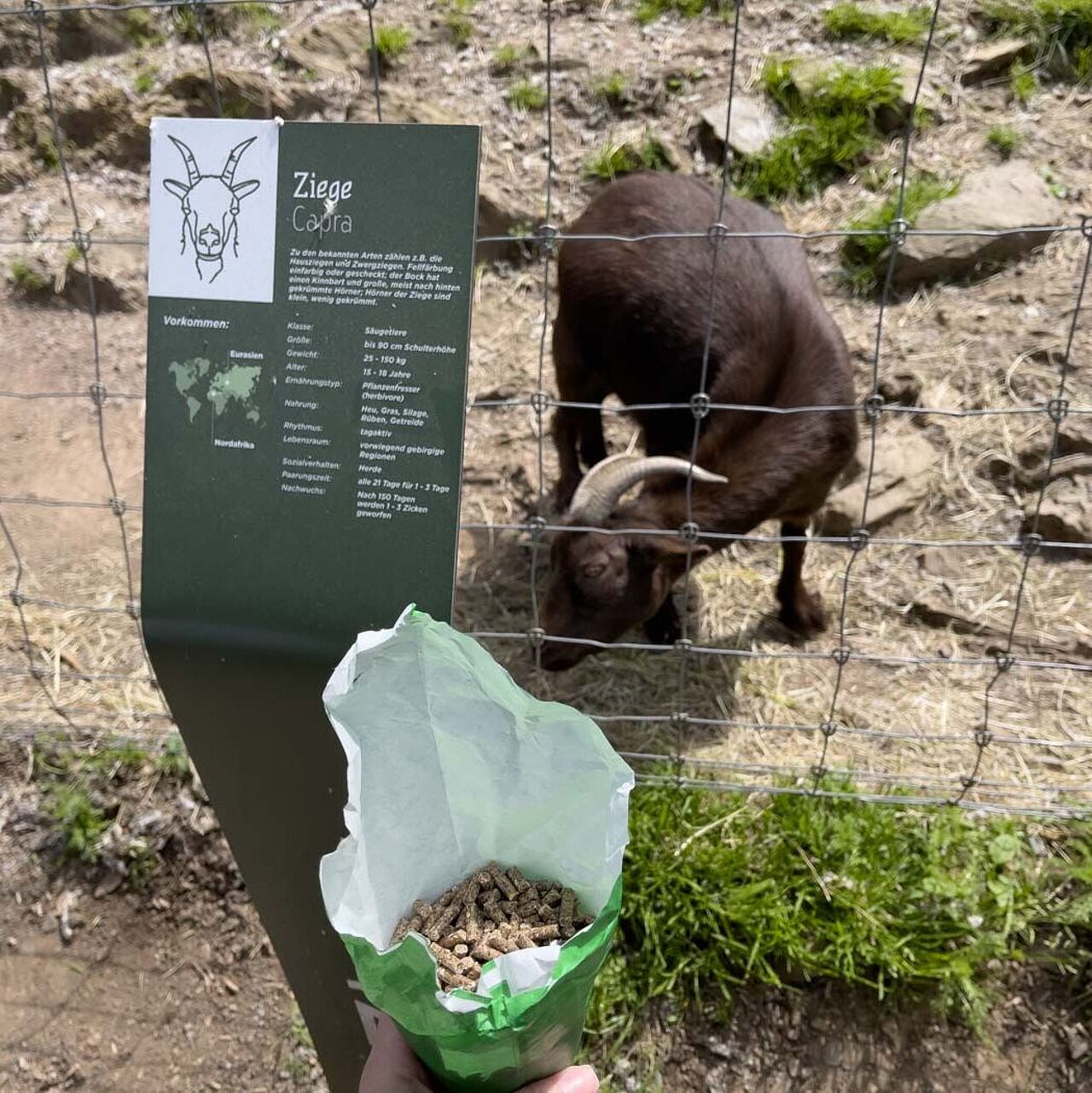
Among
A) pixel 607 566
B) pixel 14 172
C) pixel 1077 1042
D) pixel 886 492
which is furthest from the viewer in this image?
pixel 14 172

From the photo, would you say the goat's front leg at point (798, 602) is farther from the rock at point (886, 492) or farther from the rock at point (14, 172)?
the rock at point (14, 172)

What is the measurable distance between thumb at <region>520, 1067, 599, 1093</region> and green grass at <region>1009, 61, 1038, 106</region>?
242 inches

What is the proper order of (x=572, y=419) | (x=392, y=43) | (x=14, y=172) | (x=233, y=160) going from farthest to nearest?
(x=392, y=43)
(x=14, y=172)
(x=572, y=419)
(x=233, y=160)

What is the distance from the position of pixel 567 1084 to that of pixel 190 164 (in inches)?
65.5

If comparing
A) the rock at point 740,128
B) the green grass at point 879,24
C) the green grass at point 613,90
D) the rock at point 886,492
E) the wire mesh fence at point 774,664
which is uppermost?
the green grass at point 879,24

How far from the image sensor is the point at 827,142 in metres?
5.71

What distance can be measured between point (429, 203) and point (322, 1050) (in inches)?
74.8

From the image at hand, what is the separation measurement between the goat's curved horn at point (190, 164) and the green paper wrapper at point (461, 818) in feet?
3.02

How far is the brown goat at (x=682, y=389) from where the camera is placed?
144 inches

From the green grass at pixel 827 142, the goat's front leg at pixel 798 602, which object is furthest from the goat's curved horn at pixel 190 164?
the green grass at pixel 827 142

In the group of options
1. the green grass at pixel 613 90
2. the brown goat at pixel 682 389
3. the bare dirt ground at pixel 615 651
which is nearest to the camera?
the bare dirt ground at pixel 615 651

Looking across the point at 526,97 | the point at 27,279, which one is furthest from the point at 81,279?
the point at 526,97

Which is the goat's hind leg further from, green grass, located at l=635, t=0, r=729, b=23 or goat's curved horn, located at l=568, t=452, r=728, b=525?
green grass, located at l=635, t=0, r=729, b=23

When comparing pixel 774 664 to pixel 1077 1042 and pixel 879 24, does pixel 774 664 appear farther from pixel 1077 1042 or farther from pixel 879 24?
pixel 879 24
